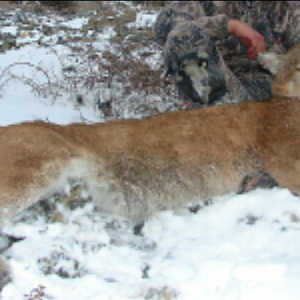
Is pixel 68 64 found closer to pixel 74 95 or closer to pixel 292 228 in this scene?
pixel 74 95

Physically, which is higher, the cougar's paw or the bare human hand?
the bare human hand

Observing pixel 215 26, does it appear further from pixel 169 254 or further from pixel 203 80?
pixel 169 254

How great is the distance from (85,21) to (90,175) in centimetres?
824

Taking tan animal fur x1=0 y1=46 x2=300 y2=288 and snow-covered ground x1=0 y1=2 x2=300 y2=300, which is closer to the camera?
snow-covered ground x1=0 y1=2 x2=300 y2=300

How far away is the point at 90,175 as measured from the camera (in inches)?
118

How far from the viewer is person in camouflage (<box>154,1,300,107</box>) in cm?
477

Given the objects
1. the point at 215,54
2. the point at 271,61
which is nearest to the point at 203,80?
the point at 215,54

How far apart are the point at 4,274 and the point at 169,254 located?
138 cm

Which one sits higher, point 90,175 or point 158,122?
point 158,122

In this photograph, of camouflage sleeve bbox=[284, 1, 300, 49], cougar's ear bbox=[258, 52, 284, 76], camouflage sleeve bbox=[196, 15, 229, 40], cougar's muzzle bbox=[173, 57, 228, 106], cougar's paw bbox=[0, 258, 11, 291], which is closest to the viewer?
cougar's paw bbox=[0, 258, 11, 291]

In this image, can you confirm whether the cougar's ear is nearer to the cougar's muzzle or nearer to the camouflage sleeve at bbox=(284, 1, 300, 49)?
the cougar's muzzle

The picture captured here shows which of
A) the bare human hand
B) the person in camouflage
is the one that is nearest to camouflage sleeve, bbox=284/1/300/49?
the person in camouflage

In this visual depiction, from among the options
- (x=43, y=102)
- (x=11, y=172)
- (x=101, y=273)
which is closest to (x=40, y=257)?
(x=101, y=273)

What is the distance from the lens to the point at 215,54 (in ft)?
16.4
